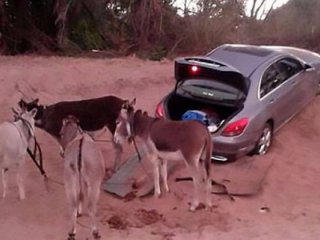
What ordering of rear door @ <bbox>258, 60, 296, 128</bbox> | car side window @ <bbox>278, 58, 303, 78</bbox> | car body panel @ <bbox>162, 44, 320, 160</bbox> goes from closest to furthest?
car body panel @ <bbox>162, 44, 320, 160</bbox>, rear door @ <bbox>258, 60, 296, 128</bbox>, car side window @ <bbox>278, 58, 303, 78</bbox>

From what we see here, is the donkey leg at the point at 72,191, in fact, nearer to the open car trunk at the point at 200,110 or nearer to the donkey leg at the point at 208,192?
the donkey leg at the point at 208,192

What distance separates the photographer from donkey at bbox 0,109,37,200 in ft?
27.7

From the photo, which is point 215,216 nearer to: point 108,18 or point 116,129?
point 116,129

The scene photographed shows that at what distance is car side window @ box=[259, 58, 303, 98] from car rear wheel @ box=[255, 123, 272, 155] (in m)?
0.60

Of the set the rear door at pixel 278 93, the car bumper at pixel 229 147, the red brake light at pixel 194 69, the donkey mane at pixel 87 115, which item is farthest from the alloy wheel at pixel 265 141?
the donkey mane at pixel 87 115

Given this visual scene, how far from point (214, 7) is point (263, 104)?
13156 millimetres

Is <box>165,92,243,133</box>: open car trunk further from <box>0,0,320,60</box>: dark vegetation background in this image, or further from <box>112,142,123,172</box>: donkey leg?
<box>0,0,320,60</box>: dark vegetation background

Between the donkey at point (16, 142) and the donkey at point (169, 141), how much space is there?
50.7 inches

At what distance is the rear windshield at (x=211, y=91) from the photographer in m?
10.0

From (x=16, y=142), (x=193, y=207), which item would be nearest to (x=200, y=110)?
(x=193, y=207)

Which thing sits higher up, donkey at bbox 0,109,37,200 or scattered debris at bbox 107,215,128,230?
donkey at bbox 0,109,37,200

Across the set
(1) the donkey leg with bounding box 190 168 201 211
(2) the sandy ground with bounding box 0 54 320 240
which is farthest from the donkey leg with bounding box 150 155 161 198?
(1) the donkey leg with bounding box 190 168 201 211

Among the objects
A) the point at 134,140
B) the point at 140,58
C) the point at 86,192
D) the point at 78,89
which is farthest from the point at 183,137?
the point at 140,58

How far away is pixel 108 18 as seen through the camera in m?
20.0
